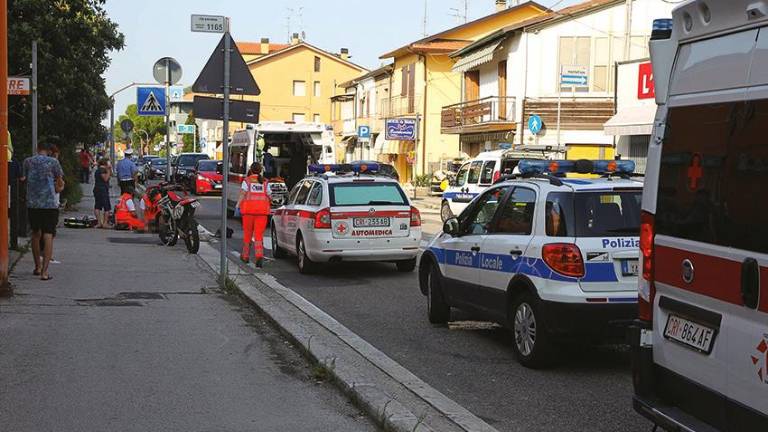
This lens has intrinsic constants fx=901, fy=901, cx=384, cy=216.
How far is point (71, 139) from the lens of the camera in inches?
945

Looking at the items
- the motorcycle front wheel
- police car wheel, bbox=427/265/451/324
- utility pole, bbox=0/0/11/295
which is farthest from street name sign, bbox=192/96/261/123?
the motorcycle front wheel

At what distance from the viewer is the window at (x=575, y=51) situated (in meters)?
37.4

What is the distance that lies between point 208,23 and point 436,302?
4.70 m

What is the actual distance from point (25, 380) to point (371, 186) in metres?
7.88

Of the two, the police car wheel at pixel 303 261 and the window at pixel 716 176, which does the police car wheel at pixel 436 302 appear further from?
the window at pixel 716 176

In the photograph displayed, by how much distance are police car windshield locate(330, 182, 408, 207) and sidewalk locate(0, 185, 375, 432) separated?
9.00 feet

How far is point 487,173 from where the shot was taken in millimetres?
25422

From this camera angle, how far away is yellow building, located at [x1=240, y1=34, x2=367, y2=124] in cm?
8750

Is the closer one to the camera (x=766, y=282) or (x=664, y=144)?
(x=766, y=282)

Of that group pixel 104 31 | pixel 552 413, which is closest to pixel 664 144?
pixel 552 413

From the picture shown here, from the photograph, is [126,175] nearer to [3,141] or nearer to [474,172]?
[474,172]

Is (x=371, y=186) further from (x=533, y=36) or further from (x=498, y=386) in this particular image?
(x=533, y=36)

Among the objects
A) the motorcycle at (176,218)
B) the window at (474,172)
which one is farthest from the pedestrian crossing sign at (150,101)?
the window at (474,172)

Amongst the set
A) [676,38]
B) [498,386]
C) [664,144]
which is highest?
[676,38]
